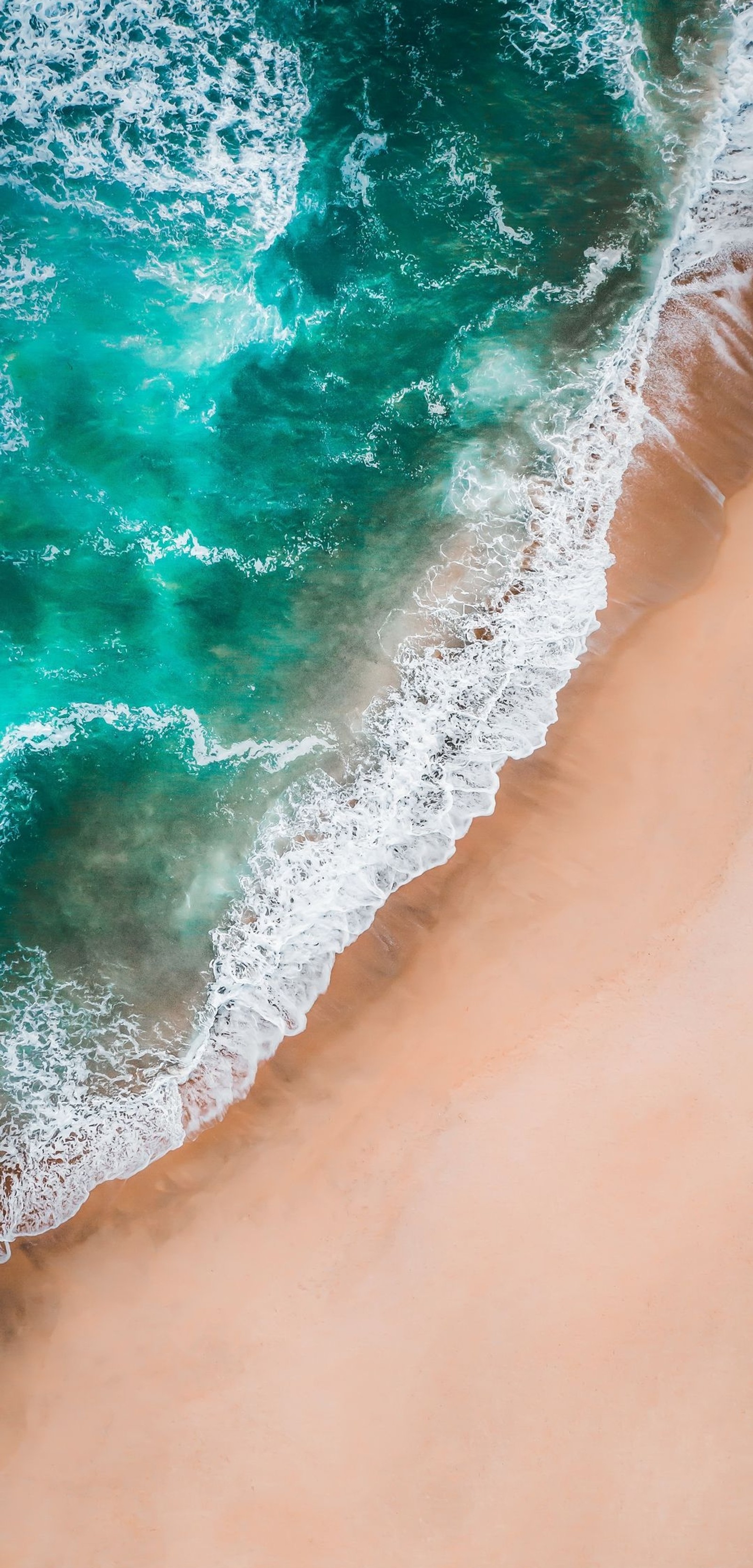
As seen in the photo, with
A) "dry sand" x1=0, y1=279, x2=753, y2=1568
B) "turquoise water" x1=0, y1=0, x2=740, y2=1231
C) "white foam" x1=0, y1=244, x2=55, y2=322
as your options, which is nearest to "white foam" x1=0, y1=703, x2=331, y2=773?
"turquoise water" x1=0, y1=0, x2=740, y2=1231

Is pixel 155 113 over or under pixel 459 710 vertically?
over

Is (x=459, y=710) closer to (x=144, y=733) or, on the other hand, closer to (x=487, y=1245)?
(x=144, y=733)

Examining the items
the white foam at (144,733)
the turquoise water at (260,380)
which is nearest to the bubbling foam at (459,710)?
the turquoise water at (260,380)

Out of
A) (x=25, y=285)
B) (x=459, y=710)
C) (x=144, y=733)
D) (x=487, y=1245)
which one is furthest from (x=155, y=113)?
(x=487, y=1245)

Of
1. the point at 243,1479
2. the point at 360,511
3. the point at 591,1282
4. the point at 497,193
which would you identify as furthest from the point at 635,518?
the point at 243,1479

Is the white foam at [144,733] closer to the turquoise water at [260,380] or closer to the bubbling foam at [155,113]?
the turquoise water at [260,380]

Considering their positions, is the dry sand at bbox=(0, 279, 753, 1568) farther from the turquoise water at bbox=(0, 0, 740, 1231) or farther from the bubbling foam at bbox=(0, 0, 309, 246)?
the bubbling foam at bbox=(0, 0, 309, 246)
